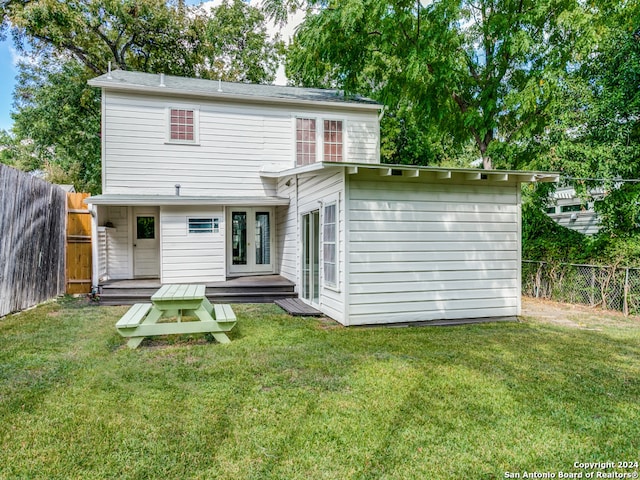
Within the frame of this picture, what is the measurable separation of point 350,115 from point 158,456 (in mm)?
10214

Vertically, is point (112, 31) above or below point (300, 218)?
above

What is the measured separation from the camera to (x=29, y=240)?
7.23 metres

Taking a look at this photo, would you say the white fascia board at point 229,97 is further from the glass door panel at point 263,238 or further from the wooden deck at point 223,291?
the wooden deck at point 223,291

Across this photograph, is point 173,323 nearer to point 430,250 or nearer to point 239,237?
point 430,250

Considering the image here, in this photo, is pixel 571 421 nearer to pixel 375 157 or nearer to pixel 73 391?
pixel 73 391

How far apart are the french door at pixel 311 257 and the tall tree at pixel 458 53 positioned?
16.3ft

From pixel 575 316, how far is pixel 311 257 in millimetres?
5060

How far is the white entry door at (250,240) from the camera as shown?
10617mm

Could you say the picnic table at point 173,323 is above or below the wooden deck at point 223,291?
above

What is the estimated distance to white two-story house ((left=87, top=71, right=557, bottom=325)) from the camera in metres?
6.44

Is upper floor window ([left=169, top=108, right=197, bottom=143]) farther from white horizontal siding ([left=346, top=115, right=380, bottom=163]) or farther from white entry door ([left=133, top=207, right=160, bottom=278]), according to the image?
white horizontal siding ([left=346, top=115, right=380, bottom=163])

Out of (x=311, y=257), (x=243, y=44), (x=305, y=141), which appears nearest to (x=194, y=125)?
(x=305, y=141)

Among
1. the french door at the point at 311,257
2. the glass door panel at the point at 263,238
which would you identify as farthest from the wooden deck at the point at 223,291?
the glass door panel at the point at 263,238

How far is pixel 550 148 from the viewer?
922 centimetres
